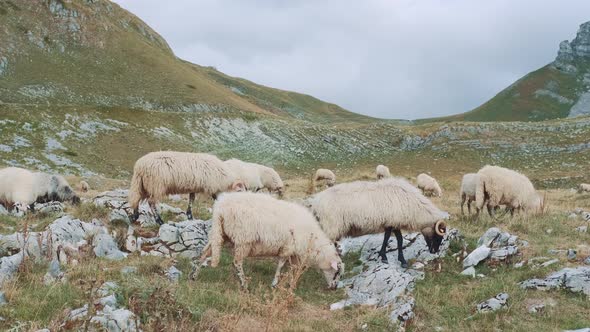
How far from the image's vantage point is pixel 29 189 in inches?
594

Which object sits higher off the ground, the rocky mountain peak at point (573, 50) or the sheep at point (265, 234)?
the rocky mountain peak at point (573, 50)

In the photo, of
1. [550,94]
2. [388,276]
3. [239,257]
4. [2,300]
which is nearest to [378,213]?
[388,276]

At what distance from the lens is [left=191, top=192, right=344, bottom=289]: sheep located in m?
8.80

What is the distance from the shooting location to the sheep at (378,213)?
10.5 meters

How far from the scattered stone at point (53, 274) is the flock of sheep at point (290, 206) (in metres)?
2.36

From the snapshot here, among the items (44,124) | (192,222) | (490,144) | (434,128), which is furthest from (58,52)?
(192,222)

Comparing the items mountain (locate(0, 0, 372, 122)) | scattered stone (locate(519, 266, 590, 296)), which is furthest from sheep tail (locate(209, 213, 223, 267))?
mountain (locate(0, 0, 372, 122))

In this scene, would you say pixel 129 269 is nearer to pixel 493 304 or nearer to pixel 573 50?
pixel 493 304

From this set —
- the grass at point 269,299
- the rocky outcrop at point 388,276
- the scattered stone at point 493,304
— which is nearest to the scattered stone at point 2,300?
the grass at point 269,299

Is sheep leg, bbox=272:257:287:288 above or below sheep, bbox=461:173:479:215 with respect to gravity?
below

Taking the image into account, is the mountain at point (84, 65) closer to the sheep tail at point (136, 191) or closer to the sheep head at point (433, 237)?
the sheep tail at point (136, 191)

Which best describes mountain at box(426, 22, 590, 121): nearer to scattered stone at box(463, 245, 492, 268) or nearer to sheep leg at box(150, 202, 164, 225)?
scattered stone at box(463, 245, 492, 268)

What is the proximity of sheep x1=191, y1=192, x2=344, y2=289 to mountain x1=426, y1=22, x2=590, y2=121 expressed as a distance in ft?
419

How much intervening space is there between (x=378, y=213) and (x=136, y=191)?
21.9 feet
